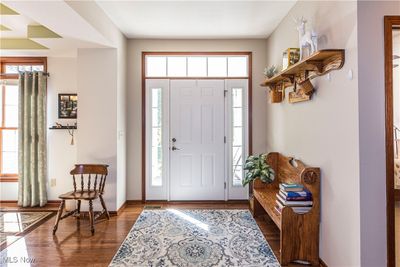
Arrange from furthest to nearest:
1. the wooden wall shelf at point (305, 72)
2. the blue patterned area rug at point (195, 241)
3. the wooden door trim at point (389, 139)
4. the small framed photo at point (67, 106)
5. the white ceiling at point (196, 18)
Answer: the small framed photo at point (67, 106) < the white ceiling at point (196, 18) < the blue patterned area rug at point (195, 241) < the wooden wall shelf at point (305, 72) < the wooden door trim at point (389, 139)

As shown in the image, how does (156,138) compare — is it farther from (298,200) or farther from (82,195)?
(298,200)

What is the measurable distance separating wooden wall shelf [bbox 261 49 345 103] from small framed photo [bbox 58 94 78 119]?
122 inches

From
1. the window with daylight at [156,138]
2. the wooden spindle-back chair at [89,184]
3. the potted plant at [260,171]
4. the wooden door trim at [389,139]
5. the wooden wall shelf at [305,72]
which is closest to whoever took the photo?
the wooden door trim at [389,139]

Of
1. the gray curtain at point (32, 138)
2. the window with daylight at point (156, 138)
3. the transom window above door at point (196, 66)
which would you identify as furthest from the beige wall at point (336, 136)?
the gray curtain at point (32, 138)

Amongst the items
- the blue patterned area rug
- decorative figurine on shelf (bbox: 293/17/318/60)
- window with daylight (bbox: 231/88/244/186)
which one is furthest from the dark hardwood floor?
decorative figurine on shelf (bbox: 293/17/318/60)

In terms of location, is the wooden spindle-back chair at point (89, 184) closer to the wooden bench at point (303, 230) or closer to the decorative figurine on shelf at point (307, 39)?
the wooden bench at point (303, 230)

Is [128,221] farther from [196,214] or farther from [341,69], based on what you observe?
[341,69]

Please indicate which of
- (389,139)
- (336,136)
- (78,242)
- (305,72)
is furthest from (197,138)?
(389,139)

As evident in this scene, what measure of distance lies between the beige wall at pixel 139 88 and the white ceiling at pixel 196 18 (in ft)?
0.44

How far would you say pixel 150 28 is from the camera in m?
3.80

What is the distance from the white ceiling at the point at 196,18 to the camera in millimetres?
3055

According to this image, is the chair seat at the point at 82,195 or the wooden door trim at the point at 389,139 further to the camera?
the chair seat at the point at 82,195

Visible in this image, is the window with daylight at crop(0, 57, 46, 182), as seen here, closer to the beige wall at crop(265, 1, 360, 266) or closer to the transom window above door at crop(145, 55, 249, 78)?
the transom window above door at crop(145, 55, 249, 78)

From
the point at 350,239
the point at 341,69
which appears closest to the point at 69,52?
the point at 341,69
